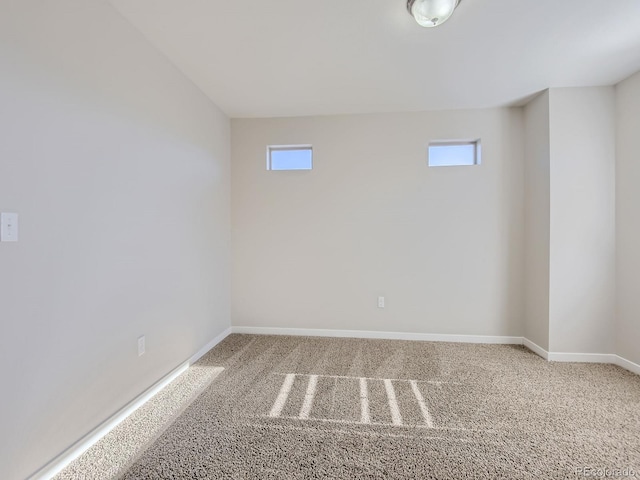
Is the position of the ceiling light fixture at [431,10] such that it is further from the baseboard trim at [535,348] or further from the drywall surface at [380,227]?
the baseboard trim at [535,348]

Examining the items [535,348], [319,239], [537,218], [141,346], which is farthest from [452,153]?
[141,346]

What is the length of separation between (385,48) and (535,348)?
300cm

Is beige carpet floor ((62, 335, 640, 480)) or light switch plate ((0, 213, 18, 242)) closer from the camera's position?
light switch plate ((0, 213, 18, 242))

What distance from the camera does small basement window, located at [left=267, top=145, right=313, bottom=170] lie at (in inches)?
126

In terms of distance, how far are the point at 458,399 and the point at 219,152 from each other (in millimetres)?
3048

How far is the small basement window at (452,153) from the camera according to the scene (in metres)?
3.02

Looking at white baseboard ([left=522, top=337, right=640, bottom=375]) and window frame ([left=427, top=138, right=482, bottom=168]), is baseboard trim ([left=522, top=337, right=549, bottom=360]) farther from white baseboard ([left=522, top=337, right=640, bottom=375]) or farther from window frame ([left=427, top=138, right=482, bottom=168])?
window frame ([left=427, top=138, right=482, bottom=168])

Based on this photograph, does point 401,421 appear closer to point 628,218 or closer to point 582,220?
point 582,220

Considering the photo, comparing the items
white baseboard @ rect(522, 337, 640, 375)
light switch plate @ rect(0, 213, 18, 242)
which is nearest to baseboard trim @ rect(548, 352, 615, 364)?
white baseboard @ rect(522, 337, 640, 375)

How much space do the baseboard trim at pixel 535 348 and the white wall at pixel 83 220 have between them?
325 cm

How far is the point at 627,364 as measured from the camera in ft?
7.79

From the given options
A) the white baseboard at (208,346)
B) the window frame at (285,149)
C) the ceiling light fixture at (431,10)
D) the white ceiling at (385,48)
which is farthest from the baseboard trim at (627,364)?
the white baseboard at (208,346)

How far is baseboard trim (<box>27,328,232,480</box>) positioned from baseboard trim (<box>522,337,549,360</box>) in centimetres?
322

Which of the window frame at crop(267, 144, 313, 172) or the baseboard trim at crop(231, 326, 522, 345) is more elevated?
the window frame at crop(267, 144, 313, 172)
